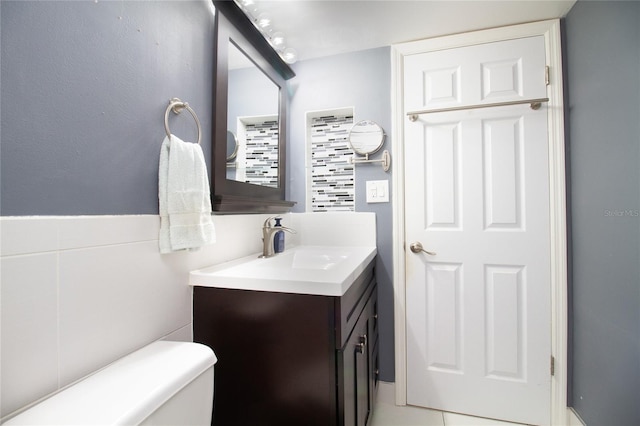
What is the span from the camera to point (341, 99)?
182 centimetres

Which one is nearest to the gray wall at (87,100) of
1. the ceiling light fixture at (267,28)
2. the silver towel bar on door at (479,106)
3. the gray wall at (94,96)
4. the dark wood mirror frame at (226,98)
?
the gray wall at (94,96)

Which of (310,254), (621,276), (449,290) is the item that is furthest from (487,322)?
(310,254)

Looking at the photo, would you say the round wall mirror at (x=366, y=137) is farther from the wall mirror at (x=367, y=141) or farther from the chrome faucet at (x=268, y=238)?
the chrome faucet at (x=268, y=238)

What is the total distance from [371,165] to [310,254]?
2.32 feet

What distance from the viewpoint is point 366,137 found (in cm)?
174

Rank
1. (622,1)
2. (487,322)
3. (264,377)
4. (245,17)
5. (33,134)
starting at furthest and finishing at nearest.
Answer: (487,322) → (245,17) → (622,1) → (264,377) → (33,134)

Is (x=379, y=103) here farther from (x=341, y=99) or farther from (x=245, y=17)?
(x=245, y=17)

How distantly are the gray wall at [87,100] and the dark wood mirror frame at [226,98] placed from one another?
0.16 meters

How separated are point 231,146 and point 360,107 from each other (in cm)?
97

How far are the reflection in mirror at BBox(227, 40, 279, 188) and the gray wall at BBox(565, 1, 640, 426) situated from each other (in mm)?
1622

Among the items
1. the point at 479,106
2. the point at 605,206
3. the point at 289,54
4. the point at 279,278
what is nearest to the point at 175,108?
the point at 279,278

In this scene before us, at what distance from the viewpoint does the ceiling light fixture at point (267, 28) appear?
1.27 metres

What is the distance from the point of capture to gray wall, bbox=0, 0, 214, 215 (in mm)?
543

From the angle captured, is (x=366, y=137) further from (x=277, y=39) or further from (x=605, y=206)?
(x=605, y=206)
